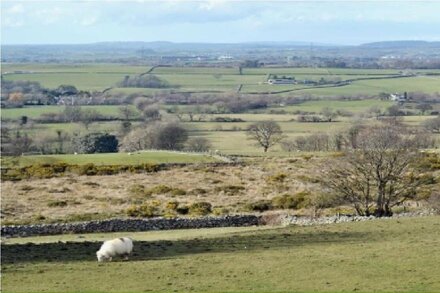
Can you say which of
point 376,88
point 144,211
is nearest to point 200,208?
point 144,211

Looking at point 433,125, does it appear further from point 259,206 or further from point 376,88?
point 376,88

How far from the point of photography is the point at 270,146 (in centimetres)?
9275

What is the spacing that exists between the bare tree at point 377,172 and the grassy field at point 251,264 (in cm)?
1089

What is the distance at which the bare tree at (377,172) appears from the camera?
135 feet

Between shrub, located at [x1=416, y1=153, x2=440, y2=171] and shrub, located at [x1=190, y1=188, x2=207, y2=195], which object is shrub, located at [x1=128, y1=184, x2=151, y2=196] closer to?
shrub, located at [x1=190, y1=188, x2=207, y2=195]

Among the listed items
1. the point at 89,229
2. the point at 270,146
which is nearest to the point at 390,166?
the point at 89,229

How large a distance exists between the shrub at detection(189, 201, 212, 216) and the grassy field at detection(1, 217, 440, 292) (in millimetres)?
15985

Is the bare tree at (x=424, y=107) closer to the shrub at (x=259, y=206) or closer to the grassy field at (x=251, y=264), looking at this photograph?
the shrub at (x=259, y=206)

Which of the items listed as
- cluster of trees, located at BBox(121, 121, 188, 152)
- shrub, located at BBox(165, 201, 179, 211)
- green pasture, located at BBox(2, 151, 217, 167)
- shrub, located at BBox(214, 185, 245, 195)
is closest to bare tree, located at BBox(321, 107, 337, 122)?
cluster of trees, located at BBox(121, 121, 188, 152)

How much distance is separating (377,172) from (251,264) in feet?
66.4

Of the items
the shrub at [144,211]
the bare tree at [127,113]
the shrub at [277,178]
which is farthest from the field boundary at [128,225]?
the bare tree at [127,113]

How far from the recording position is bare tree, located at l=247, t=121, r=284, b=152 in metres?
90.5

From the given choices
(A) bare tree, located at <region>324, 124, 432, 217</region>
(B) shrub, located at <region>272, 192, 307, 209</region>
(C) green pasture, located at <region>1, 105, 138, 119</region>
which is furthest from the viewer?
(C) green pasture, located at <region>1, 105, 138, 119</region>

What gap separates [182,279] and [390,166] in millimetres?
24041
